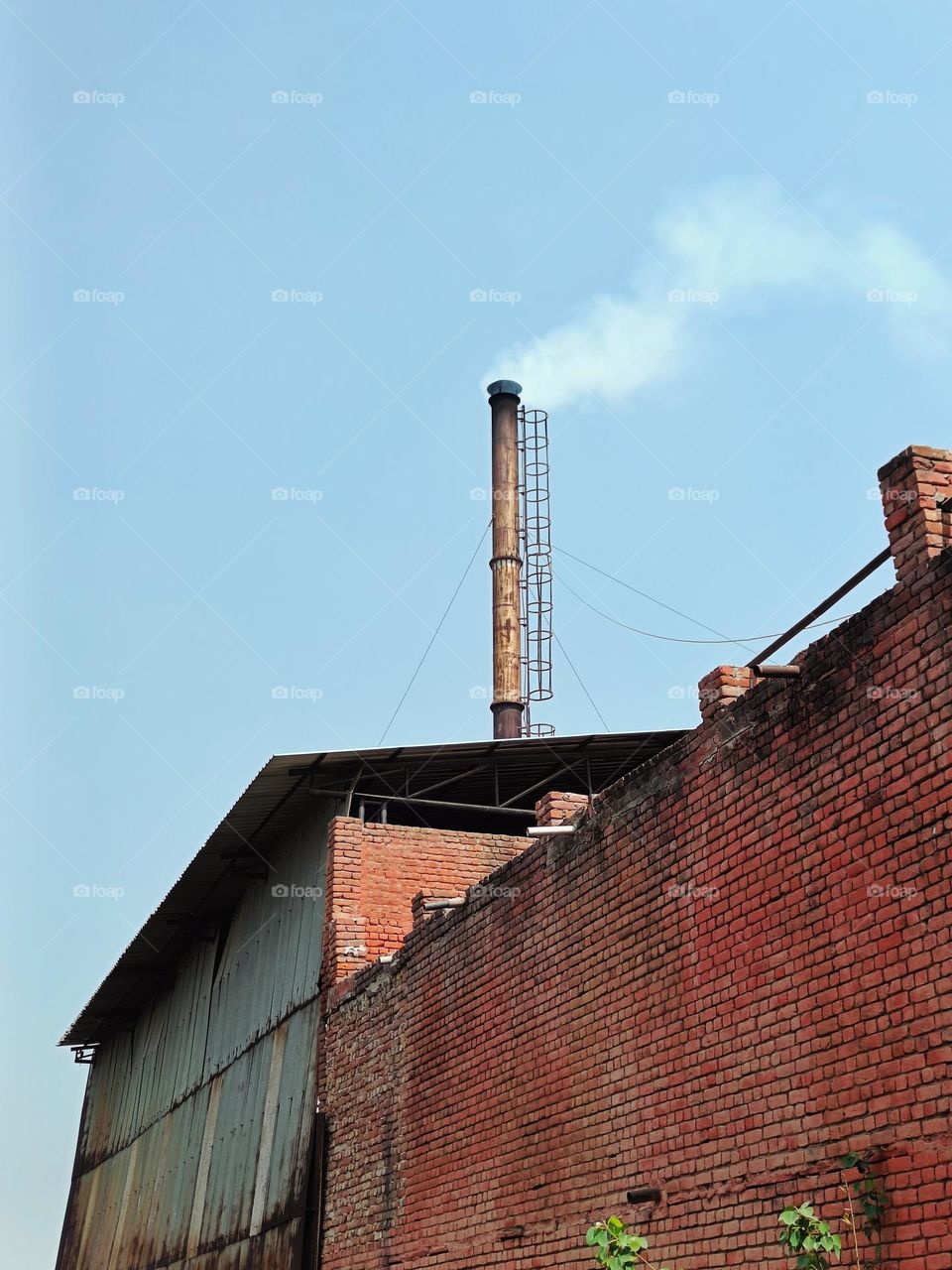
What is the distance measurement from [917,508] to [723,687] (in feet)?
6.36

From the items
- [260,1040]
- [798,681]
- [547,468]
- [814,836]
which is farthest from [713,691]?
[547,468]

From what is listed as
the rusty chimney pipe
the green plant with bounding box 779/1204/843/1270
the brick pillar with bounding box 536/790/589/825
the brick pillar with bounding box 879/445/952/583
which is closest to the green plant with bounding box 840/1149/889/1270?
the green plant with bounding box 779/1204/843/1270

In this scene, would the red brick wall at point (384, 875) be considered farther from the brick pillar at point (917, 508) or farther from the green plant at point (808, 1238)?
the brick pillar at point (917, 508)

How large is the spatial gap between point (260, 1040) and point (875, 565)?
1157 cm

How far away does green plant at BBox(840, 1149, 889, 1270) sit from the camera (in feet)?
20.2

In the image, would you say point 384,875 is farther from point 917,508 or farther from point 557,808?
point 917,508

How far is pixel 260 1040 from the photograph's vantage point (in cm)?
1644

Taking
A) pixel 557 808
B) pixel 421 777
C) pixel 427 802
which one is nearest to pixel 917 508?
pixel 557 808

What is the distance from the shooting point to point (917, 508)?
6738mm

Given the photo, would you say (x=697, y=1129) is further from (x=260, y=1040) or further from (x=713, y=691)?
(x=260, y=1040)

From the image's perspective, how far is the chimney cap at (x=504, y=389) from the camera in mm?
24188

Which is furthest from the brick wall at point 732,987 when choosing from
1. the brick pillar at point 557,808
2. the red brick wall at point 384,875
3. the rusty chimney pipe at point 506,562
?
the rusty chimney pipe at point 506,562

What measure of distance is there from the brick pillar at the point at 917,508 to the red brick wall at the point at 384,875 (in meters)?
8.14

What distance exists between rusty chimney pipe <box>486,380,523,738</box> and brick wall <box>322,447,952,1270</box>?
1079 centimetres
